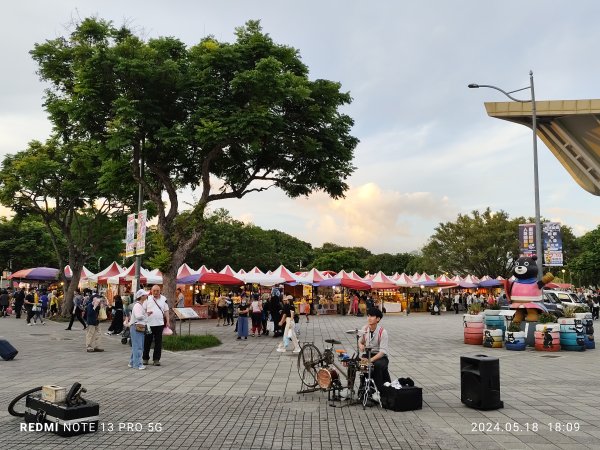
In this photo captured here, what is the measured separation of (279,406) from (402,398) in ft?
6.56

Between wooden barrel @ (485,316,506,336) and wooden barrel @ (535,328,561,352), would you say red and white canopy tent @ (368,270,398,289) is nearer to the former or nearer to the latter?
wooden barrel @ (485,316,506,336)

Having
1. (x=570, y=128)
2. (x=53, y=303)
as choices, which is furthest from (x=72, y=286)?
(x=570, y=128)

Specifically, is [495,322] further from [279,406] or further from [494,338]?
[279,406]

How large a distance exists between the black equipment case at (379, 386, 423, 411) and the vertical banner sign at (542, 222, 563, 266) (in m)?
15.2

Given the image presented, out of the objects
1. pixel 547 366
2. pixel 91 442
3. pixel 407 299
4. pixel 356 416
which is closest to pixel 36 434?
pixel 91 442

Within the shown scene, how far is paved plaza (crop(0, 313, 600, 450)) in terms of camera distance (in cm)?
641

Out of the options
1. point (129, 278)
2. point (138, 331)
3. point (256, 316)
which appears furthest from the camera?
point (129, 278)

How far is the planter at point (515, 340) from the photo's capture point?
16.5m

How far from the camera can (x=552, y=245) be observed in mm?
21422

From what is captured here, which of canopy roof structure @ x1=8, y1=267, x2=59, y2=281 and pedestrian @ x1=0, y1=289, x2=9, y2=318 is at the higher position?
canopy roof structure @ x1=8, y1=267, x2=59, y2=281

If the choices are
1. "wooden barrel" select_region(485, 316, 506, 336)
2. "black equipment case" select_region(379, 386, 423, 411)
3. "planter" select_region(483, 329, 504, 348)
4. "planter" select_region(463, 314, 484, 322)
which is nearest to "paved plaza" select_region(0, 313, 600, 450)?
"black equipment case" select_region(379, 386, 423, 411)

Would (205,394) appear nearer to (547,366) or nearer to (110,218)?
(547,366)

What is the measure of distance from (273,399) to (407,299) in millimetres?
Result: 35310

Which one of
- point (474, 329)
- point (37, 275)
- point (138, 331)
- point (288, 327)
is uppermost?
point (37, 275)
